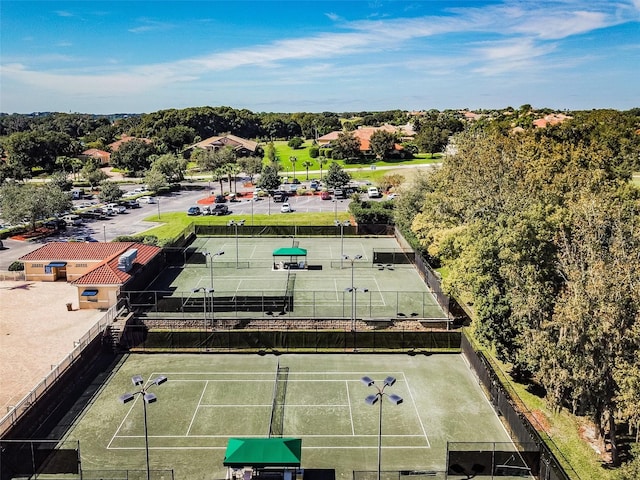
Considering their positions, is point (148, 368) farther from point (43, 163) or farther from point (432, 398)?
point (43, 163)

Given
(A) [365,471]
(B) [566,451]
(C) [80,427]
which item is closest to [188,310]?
(C) [80,427]

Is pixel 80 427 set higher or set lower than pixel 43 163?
lower

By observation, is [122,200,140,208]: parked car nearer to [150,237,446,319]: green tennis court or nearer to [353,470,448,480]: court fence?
[150,237,446,319]: green tennis court

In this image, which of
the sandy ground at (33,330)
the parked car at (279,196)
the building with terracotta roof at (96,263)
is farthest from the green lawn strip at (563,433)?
the parked car at (279,196)

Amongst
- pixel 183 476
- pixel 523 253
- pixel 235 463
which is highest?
pixel 523 253

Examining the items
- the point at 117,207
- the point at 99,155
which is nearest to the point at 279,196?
the point at 117,207

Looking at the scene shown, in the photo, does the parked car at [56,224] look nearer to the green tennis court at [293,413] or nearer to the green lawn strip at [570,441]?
the green tennis court at [293,413]

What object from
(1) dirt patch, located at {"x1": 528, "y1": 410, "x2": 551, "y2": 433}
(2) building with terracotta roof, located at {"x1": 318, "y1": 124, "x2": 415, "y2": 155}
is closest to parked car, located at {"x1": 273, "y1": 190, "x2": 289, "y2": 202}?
(2) building with terracotta roof, located at {"x1": 318, "y1": 124, "x2": 415, "y2": 155}

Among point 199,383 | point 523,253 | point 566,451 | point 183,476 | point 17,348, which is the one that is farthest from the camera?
point 17,348
